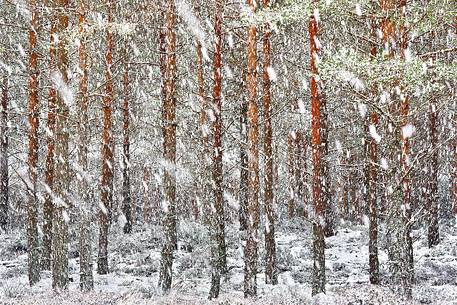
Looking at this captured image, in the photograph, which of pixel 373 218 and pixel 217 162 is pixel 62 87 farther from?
pixel 373 218

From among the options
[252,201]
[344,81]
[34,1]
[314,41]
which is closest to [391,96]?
[344,81]

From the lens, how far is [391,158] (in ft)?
34.8

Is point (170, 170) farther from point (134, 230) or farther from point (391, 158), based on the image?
point (134, 230)

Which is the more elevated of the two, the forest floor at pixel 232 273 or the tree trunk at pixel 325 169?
the tree trunk at pixel 325 169

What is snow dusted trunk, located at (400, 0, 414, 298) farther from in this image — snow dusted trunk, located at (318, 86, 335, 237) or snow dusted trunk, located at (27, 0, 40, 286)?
snow dusted trunk, located at (27, 0, 40, 286)

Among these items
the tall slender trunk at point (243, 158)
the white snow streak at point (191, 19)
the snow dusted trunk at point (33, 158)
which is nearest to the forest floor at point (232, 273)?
the snow dusted trunk at point (33, 158)

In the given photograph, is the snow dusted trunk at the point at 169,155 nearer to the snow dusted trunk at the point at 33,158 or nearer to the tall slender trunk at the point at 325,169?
the snow dusted trunk at the point at 33,158

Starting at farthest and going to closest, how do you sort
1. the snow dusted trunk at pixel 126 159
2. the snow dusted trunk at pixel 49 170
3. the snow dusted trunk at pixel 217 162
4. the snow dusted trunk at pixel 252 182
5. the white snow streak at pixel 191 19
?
1. the snow dusted trunk at pixel 126 159
2. the snow dusted trunk at pixel 49 170
3. the white snow streak at pixel 191 19
4. the snow dusted trunk at pixel 217 162
5. the snow dusted trunk at pixel 252 182

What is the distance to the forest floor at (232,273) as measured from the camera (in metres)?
11.0

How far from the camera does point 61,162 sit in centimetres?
1224

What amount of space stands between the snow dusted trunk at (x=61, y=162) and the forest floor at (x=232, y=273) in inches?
32.9

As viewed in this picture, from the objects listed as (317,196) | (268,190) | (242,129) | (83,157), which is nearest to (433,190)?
(242,129)

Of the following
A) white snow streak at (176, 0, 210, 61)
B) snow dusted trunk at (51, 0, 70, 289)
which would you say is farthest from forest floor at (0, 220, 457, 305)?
white snow streak at (176, 0, 210, 61)

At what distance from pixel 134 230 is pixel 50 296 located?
13456 millimetres
